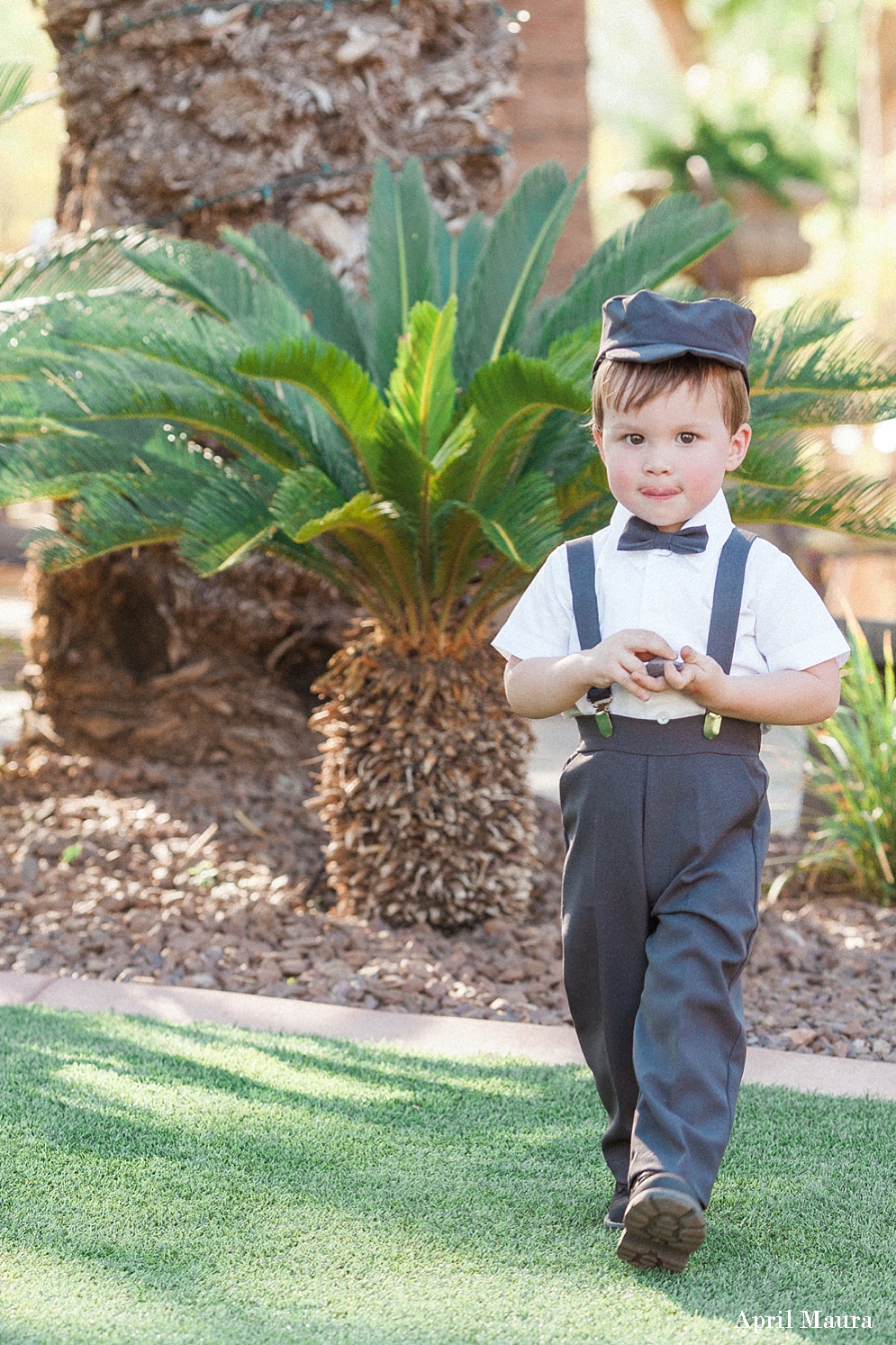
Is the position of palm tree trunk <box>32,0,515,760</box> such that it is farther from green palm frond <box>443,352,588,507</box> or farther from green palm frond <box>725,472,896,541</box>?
green palm frond <box>725,472,896,541</box>

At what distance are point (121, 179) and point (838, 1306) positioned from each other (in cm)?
522

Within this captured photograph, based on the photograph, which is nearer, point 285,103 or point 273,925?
point 273,925

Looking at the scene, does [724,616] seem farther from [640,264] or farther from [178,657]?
[178,657]

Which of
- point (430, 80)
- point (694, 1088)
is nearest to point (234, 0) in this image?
point (430, 80)

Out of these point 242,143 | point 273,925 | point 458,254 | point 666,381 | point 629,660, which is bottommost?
point 273,925

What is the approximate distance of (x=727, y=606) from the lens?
218 cm

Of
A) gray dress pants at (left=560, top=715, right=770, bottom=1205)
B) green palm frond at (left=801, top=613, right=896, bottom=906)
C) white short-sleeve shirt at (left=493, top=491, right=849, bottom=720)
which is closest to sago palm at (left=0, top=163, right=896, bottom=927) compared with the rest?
green palm frond at (left=801, top=613, right=896, bottom=906)

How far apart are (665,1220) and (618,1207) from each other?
304 millimetres

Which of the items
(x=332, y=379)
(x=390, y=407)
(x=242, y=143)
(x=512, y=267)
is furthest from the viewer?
(x=242, y=143)

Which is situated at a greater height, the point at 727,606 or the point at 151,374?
the point at 151,374

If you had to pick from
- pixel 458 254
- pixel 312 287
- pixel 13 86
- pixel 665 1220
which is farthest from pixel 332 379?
pixel 13 86

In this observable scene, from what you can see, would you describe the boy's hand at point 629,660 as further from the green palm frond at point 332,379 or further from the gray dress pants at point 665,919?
the green palm frond at point 332,379

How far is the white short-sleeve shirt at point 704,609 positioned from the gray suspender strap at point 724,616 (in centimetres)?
2

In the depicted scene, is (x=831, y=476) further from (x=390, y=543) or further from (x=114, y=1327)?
(x=114, y=1327)
